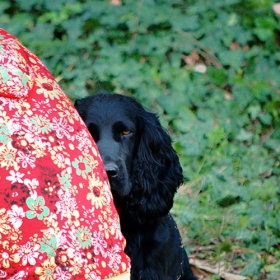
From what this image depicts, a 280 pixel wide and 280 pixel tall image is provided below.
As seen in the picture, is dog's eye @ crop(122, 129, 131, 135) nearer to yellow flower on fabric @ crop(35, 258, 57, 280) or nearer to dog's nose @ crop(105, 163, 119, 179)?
dog's nose @ crop(105, 163, 119, 179)

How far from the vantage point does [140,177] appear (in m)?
2.69

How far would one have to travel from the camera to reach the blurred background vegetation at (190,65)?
4.23 meters

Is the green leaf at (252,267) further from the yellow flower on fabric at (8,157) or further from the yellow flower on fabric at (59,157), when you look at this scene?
the yellow flower on fabric at (8,157)

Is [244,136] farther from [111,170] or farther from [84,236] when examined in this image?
[84,236]

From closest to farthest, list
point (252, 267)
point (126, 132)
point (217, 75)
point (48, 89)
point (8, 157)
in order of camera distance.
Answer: point (8, 157) → point (48, 89) → point (126, 132) → point (252, 267) → point (217, 75)

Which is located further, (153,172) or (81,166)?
(153,172)

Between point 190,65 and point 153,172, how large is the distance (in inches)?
90.8

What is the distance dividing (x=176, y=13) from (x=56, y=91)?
3.20 metres

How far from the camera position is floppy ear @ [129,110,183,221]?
8.70 feet

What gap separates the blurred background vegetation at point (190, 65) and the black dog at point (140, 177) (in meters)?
1.16

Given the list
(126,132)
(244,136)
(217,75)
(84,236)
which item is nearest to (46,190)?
(84,236)

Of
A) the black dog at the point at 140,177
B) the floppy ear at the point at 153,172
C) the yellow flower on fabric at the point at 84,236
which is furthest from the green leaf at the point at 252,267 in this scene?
the yellow flower on fabric at the point at 84,236

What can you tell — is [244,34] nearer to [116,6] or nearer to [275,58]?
[275,58]

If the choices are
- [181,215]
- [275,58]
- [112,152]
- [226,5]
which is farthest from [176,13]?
[112,152]
